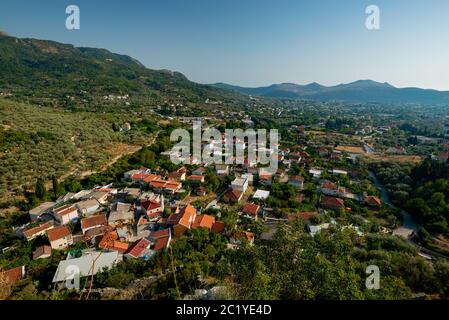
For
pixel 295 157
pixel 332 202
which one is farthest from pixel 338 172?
pixel 332 202

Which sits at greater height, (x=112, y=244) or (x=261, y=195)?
(x=261, y=195)

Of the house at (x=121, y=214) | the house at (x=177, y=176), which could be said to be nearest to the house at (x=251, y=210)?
the house at (x=177, y=176)

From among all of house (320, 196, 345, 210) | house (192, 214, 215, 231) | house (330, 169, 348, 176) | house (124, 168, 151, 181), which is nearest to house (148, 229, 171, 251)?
house (192, 214, 215, 231)

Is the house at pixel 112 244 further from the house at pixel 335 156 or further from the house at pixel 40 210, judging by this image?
the house at pixel 335 156

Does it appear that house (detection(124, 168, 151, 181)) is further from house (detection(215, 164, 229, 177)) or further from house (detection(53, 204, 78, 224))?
house (detection(215, 164, 229, 177))

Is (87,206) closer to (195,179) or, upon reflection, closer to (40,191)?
(40,191)

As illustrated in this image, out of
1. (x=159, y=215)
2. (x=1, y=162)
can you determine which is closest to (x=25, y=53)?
(x=1, y=162)
